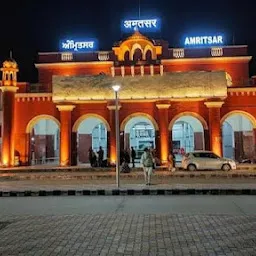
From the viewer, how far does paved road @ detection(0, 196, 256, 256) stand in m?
6.65

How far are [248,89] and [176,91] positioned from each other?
562cm

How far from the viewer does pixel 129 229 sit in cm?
823

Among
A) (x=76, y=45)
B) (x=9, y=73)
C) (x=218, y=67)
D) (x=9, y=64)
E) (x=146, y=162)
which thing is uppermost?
(x=76, y=45)

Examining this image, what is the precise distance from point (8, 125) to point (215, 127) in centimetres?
1589

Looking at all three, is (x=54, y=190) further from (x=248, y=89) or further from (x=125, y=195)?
(x=248, y=89)

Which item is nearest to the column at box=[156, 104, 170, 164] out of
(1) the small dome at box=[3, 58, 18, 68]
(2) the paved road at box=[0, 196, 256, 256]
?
(1) the small dome at box=[3, 58, 18, 68]

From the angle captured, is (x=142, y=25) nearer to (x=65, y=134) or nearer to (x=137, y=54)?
(x=137, y=54)

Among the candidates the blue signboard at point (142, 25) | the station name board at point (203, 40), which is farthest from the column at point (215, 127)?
the blue signboard at point (142, 25)

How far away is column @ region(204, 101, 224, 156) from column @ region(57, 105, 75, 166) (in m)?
10.7

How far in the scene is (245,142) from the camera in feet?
108

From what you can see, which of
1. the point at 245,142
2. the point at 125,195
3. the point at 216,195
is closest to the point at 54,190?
the point at 125,195

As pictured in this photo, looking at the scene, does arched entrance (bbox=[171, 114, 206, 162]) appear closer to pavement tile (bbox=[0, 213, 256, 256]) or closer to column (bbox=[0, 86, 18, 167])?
column (bbox=[0, 86, 18, 167])

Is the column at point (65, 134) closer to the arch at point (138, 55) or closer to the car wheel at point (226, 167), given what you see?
the arch at point (138, 55)

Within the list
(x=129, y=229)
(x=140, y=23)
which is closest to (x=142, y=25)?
(x=140, y=23)
